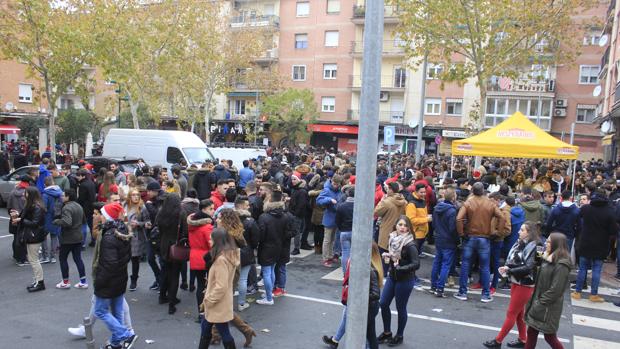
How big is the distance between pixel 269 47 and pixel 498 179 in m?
31.1

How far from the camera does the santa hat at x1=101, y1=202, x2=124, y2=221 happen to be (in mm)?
5793

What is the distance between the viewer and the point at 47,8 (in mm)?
17719

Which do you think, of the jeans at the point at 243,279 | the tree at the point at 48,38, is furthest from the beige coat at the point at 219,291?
the tree at the point at 48,38

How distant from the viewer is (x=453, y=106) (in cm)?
3678

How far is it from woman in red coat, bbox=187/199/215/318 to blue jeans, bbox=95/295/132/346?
99cm

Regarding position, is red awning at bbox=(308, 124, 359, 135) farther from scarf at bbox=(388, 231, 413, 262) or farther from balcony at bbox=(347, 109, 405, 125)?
scarf at bbox=(388, 231, 413, 262)

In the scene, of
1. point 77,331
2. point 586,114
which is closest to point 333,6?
point 586,114

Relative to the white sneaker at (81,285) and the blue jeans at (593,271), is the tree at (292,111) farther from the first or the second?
the blue jeans at (593,271)

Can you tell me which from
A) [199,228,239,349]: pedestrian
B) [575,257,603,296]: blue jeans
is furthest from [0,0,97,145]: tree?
[575,257,603,296]: blue jeans

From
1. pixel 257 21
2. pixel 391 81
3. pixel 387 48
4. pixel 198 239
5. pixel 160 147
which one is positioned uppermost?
pixel 257 21

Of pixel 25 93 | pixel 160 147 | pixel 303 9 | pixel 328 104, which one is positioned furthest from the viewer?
pixel 303 9

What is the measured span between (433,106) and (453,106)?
1504 mm

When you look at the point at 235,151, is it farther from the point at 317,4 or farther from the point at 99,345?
the point at 317,4

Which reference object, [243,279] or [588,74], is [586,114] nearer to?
[588,74]
